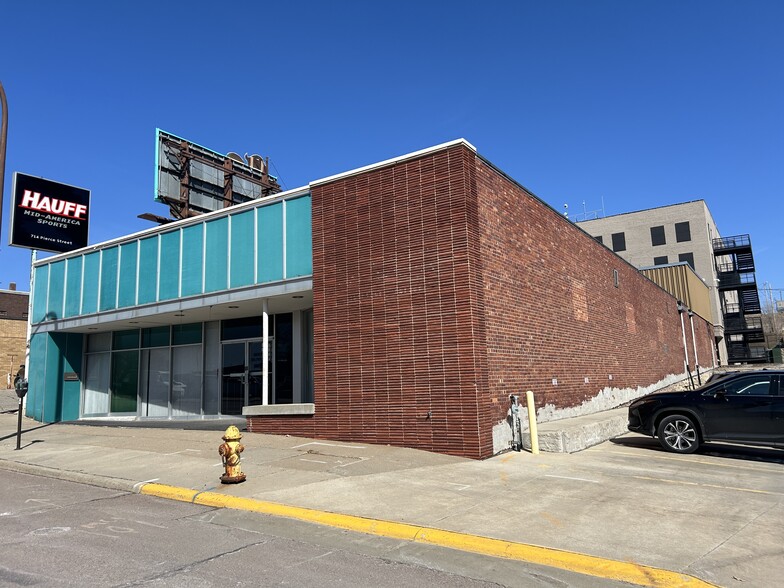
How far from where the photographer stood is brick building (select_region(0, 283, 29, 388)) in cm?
3499

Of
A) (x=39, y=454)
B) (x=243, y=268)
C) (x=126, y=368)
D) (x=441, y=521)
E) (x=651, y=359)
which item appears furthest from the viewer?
(x=651, y=359)

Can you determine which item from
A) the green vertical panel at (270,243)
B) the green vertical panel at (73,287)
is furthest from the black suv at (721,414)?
the green vertical panel at (73,287)

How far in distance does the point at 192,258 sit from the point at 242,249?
2.07 meters

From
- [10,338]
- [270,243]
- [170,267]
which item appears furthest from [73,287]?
[10,338]

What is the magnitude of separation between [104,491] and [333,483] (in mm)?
3578

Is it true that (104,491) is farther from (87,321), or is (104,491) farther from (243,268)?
(87,321)

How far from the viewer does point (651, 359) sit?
2439cm

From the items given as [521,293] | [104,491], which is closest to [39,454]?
[104,491]

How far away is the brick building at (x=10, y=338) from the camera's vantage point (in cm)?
→ 3499

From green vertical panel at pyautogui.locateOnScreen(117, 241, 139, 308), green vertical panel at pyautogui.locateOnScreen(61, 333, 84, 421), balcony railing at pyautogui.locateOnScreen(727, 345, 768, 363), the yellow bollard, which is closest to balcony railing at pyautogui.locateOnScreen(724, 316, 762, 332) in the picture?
balcony railing at pyautogui.locateOnScreen(727, 345, 768, 363)

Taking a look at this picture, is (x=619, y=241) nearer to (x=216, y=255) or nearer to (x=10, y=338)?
(x=216, y=255)

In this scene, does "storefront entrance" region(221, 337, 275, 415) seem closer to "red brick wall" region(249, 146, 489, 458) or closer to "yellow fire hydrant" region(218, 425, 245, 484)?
"red brick wall" region(249, 146, 489, 458)

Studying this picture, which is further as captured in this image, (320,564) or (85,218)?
(85,218)

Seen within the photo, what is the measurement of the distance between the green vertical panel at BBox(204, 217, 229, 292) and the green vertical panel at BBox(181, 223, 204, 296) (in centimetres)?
31
